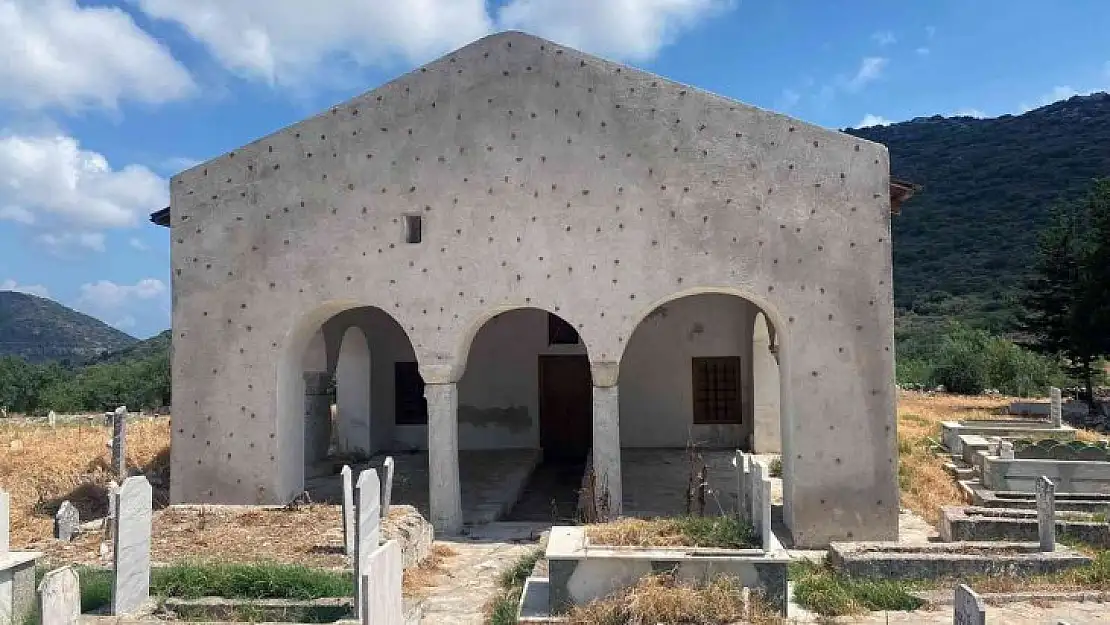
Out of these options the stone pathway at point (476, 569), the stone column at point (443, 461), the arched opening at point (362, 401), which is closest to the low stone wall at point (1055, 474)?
the stone pathway at point (476, 569)

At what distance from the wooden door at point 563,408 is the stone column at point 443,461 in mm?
7208

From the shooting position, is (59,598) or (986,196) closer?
(59,598)

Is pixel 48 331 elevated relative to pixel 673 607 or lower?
elevated

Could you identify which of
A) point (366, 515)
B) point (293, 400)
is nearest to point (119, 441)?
point (293, 400)

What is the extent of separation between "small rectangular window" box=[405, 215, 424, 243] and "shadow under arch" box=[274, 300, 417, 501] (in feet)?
4.28

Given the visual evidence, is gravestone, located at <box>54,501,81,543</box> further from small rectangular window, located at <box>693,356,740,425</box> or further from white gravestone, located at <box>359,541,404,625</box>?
small rectangular window, located at <box>693,356,740,425</box>

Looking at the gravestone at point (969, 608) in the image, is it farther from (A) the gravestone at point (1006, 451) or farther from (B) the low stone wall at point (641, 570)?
(A) the gravestone at point (1006, 451)

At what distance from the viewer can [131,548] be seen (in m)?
7.77

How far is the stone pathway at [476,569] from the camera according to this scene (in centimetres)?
891

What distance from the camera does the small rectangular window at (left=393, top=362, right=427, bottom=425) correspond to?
20.1 meters

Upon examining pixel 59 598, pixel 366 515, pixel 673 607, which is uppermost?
pixel 366 515

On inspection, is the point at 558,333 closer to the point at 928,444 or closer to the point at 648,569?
the point at 928,444

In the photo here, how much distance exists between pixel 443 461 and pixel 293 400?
2.83 metres

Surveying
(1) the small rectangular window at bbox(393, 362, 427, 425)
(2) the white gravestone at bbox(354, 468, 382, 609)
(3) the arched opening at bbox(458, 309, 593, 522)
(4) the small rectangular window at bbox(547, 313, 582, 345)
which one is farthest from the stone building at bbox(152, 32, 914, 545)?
(4) the small rectangular window at bbox(547, 313, 582, 345)
